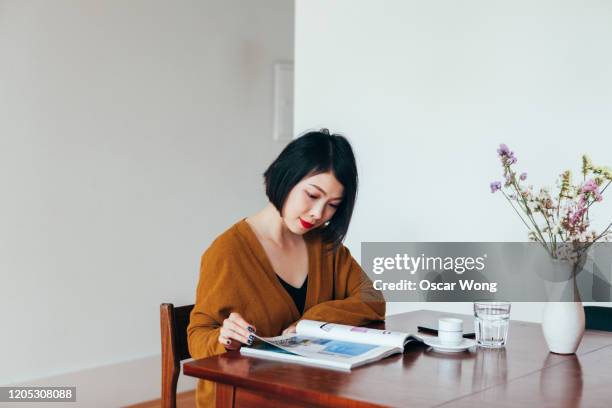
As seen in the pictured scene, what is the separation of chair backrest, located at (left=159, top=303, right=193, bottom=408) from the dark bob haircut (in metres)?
0.38

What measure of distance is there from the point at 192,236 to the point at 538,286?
6.79 feet

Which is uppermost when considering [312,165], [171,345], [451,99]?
[451,99]

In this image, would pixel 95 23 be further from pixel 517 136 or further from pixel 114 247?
pixel 517 136

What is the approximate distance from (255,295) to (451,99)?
1.39 metres

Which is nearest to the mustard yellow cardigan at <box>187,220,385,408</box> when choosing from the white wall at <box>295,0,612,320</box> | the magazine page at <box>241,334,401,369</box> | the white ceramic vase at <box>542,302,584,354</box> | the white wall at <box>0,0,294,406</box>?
the magazine page at <box>241,334,401,369</box>

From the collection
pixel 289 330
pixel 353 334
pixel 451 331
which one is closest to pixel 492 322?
pixel 451 331

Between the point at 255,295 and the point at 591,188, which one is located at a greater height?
the point at 591,188

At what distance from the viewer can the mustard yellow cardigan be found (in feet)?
6.02

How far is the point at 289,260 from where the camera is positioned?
81.9 inches

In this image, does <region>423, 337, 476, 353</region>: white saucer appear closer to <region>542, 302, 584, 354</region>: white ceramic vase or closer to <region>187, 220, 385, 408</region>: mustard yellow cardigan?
<region>542, 302, 584, 354</region>: white ceramic vase

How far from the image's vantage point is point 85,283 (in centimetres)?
371

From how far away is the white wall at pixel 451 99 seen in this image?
261 centimetres

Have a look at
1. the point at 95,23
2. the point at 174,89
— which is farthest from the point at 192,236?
the point at 95,23

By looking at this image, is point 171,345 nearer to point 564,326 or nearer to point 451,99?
point 564,326
